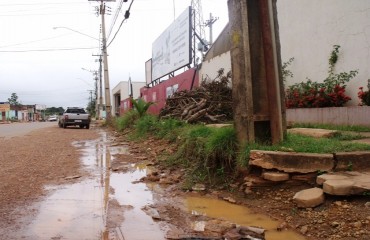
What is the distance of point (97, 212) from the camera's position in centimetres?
426

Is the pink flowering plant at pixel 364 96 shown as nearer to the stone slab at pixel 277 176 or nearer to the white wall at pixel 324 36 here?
the white wall at pixel 324 36

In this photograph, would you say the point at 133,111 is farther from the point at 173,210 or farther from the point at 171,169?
the point at 173,210

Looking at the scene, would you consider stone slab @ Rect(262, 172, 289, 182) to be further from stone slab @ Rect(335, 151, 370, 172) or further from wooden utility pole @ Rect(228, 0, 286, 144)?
wooden utility pole @ Rect(228, 0, 286, 144)

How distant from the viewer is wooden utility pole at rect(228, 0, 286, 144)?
548 cm

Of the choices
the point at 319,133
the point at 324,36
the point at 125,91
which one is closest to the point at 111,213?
the point at 319,133

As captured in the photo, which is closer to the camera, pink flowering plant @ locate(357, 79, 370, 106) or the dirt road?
the dirt road

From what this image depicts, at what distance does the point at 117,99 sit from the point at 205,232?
5542 cm

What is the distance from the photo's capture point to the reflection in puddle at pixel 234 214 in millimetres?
3662

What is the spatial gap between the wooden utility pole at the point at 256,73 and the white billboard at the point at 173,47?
11681mm

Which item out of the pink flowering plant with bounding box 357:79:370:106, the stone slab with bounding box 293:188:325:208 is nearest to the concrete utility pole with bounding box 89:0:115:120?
the pink flowering plant with bounding box 357:79:370:106

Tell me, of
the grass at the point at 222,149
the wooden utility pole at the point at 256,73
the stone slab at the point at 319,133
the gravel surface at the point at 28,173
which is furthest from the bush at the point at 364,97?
the gravel surface at the point at 28,173

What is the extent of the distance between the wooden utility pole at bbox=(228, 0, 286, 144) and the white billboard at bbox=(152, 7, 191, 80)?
11.7 meters

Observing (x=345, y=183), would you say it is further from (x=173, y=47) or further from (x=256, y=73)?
(x=173, y=47)

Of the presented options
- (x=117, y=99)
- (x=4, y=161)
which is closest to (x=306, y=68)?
(x=4, y=161)
